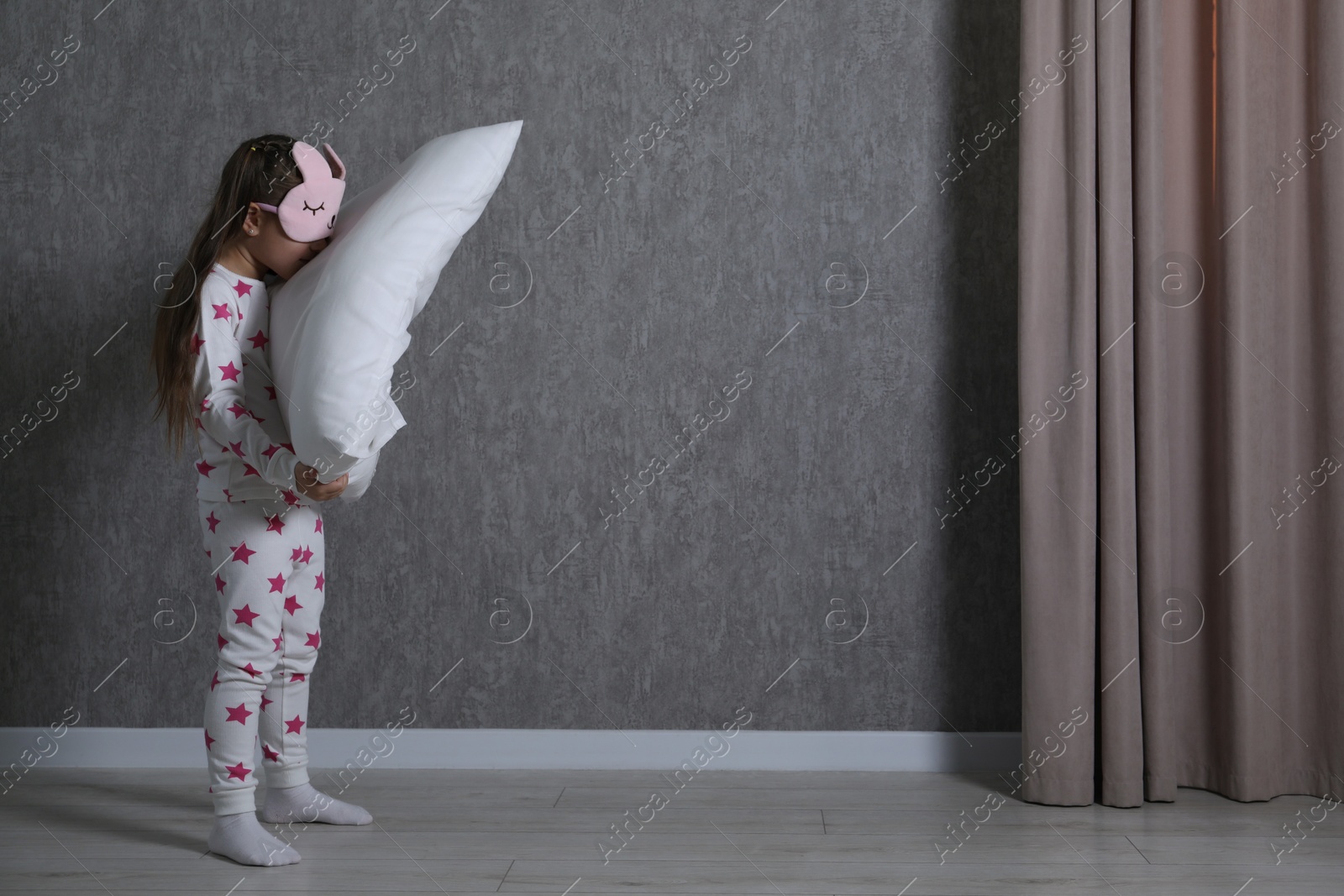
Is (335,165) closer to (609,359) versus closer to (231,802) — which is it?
(609,359)

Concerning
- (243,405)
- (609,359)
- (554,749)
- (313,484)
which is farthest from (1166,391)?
(243,405)

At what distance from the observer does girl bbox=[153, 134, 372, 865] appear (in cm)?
151

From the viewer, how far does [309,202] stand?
152 centimetres

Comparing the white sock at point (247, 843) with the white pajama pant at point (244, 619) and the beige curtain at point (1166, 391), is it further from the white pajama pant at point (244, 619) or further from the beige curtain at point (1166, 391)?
the beige curtain at point (1166, 391)

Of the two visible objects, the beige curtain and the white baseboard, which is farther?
the white baseboard

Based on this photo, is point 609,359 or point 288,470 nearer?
point 288,470

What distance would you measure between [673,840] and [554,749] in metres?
0.45

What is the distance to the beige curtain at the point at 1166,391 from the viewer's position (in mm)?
1785

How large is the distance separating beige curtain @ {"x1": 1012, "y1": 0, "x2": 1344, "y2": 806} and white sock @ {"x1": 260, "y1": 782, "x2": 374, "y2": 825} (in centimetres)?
120

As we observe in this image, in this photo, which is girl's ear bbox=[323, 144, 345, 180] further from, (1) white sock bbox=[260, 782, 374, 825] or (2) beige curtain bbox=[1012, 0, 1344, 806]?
(2) beige curtain bbox=[1012, 0, 1344, 806]

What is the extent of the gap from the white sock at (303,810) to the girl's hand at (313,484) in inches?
22.4

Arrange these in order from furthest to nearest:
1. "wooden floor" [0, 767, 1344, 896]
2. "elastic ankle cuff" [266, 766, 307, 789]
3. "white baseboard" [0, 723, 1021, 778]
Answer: "white baseboard" [0, 723, 1021, 778] < "elastic ankle cuff" [266, 766, 307, 789] < "wooden floor" [0, 767, 1344, 896]

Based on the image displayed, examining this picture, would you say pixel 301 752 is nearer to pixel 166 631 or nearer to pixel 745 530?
pixel 166 631

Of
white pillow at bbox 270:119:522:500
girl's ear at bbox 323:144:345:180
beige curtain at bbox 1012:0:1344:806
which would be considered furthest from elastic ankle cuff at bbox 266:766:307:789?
beige curtain at bbox 1012:0:1344:806
